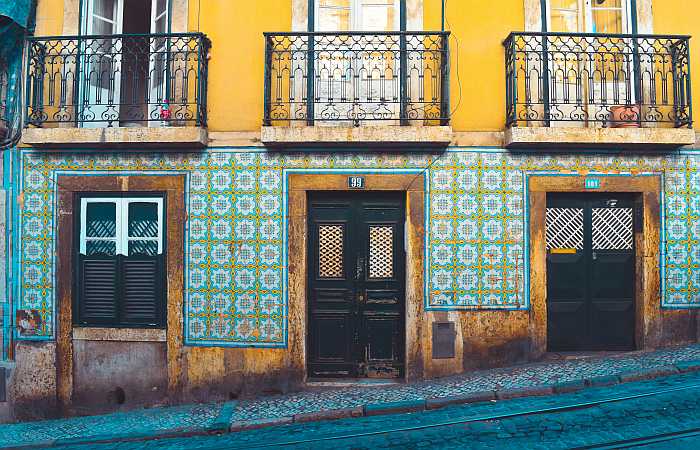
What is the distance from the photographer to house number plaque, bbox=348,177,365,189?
268 inches

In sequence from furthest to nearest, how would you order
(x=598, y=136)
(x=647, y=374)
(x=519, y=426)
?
(x=598, y=136) < (x=647, y=374) < (x=519, y=426)

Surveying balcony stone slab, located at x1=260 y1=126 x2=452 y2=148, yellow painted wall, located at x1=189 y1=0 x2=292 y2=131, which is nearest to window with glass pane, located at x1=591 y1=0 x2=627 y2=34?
balcony stone slab, located at x1=260 y1=126 x2=452 y2=148

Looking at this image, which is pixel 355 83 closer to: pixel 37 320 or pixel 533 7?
pixel 533 7

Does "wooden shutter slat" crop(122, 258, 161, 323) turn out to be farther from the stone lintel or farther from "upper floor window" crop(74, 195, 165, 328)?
the stone lintel

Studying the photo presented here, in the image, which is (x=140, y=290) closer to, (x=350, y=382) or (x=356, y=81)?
(x=350, y=382)

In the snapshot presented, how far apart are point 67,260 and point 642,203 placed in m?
7.34

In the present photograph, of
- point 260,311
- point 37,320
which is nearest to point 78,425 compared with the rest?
point 37,320

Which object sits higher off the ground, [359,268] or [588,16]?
[588,16]

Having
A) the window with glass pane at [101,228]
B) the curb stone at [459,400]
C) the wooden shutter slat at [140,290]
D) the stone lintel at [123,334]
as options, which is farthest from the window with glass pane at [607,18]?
the stone lintel at [123,334]

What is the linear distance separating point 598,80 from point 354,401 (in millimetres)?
5034

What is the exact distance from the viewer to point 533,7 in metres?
6.95

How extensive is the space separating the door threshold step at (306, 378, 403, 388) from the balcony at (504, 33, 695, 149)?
331 centimetres

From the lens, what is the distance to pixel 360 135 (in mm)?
6598

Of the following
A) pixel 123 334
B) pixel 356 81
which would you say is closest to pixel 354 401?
pixel 123 334
